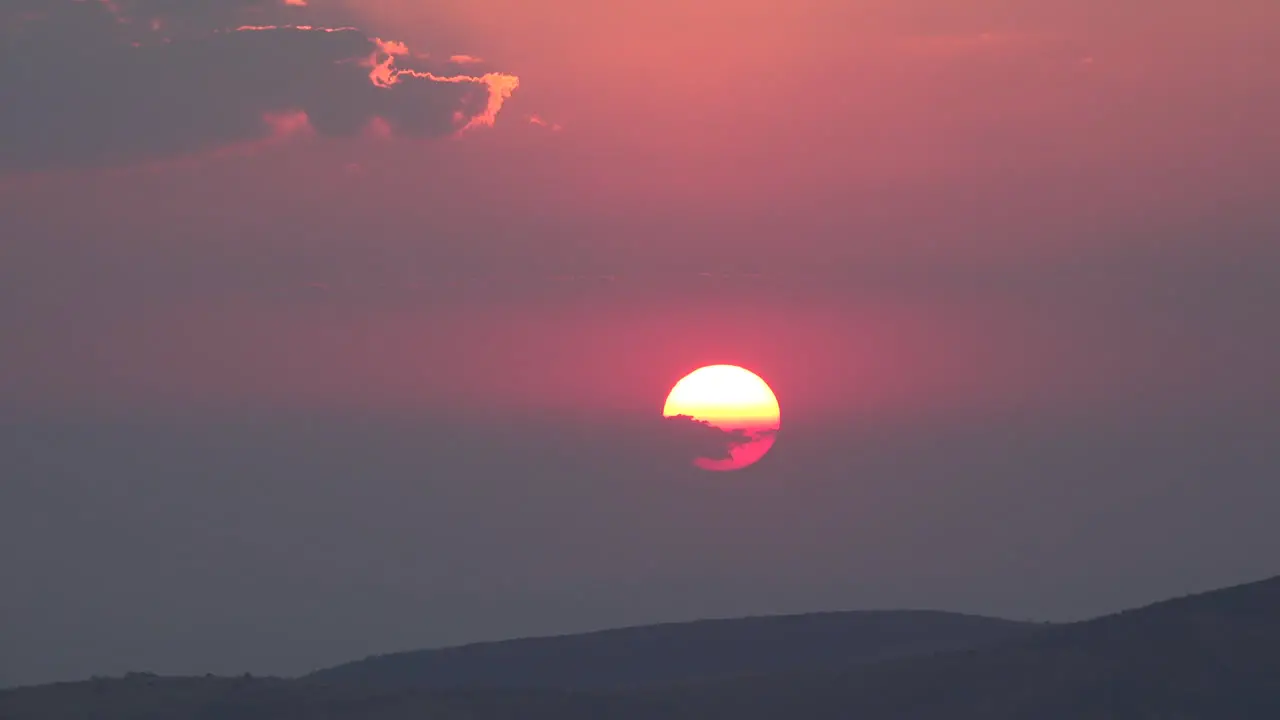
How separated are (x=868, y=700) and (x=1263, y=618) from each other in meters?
11.2

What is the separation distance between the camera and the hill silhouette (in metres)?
69.1

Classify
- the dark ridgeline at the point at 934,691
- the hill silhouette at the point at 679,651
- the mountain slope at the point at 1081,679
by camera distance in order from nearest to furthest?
the mountain slope at the point at 1081,679 < the dark ridgeline at the point at 934,691 < the hill silhouette at the point at 679,651

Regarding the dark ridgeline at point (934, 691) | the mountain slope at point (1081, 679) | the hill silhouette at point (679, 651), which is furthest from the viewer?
the hill silhouette at point (679, 651)

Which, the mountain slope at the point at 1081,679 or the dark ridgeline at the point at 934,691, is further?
the dark ridgeline at the point at 934,691

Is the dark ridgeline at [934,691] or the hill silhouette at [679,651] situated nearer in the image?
the dark ridgeline at [934,691]

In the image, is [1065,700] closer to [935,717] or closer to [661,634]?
[935,717]

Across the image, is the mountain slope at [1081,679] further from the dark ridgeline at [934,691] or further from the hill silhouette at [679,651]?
the hill silhouette at [679,651]

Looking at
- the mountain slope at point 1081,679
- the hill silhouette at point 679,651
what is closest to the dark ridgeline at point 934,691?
the mountain slope at point 1081,679

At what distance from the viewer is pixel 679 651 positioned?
2847 inches

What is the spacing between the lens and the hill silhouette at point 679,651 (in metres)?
69.1

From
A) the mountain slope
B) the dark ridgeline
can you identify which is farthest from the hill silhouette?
the mountain slope

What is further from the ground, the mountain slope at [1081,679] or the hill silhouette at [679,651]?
the hill silhouette at [679,651]

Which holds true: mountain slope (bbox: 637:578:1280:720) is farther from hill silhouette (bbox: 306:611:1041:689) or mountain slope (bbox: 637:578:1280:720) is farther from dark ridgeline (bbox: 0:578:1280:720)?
hill silhouette (bbox: 306:611:1041:689)

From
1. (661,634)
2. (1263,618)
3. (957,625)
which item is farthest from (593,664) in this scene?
(1263,618)
